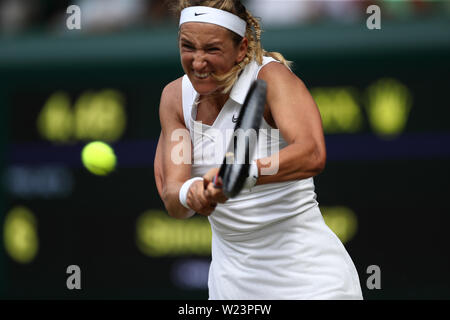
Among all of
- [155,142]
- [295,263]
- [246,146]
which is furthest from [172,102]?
[155,142]

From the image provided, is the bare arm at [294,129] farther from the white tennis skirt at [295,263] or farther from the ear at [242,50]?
the white tennis skirt at [295,263]

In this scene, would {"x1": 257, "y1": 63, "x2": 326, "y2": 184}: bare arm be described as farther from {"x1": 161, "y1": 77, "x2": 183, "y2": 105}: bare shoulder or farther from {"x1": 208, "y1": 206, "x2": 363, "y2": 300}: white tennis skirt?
{"x1": 161, "y1": 77, "x2": 183, "y2": 105}: bare shoulder

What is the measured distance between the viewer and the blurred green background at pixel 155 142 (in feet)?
17.6

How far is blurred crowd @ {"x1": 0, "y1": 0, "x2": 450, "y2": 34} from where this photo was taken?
5648 mm

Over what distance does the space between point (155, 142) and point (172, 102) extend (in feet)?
7.73

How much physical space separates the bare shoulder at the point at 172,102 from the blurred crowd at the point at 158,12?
2273 millimetres

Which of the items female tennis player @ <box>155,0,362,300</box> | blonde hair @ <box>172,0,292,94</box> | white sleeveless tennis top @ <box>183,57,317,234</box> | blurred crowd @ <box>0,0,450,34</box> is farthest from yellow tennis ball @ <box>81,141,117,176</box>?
blurred crowd @ <box>0,0,450,34</box>

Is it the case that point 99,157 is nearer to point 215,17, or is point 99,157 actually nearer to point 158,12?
point 215,17

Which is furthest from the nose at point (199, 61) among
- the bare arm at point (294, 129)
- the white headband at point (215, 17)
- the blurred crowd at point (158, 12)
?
the blurred crowd at point (158, 12)

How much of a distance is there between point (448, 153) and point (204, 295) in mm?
1907

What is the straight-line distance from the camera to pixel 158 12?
6.10 m
